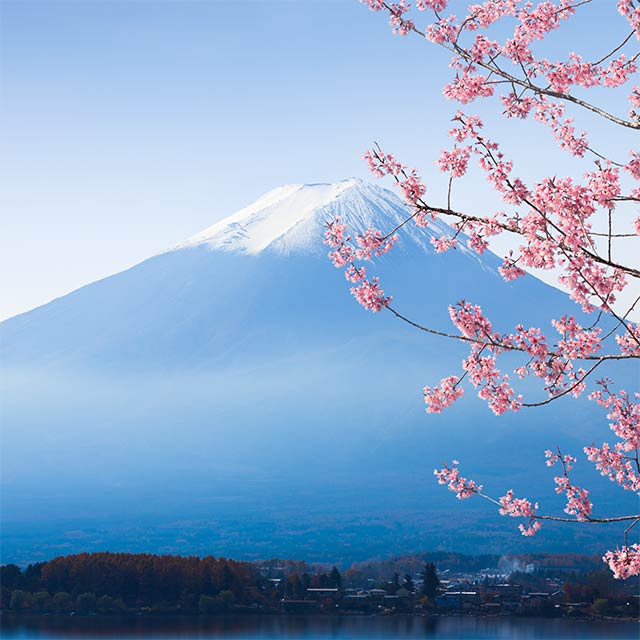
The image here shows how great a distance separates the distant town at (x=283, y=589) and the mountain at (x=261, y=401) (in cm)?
4040

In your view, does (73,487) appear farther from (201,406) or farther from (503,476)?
(503,476)

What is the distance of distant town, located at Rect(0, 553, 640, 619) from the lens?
47031 millimetres

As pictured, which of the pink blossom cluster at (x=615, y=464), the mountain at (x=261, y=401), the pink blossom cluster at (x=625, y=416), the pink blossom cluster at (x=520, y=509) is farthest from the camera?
the mountain at (x=261, y=401)

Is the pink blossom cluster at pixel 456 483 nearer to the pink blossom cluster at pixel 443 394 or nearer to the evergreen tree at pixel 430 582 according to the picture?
Result: the pink blossom cluster at pixel 443 394

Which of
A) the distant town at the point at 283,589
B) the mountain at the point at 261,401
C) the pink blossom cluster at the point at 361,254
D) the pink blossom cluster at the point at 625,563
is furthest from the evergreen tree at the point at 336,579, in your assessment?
the mountain at the point at 261,401

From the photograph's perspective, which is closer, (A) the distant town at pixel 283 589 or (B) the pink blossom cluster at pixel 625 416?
(B) the pink blossom cluster at pixel 625 416

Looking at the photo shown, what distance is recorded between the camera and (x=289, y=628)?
49.6 metres

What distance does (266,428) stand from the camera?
157250mm

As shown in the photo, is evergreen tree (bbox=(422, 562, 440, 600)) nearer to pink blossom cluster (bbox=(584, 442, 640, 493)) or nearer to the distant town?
the distant town

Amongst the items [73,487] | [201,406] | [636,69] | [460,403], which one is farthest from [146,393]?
[636,69]

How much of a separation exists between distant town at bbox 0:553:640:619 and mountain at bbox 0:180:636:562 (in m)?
40.4

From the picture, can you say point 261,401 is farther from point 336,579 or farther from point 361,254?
point 361,254

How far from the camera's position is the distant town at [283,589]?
47031mm

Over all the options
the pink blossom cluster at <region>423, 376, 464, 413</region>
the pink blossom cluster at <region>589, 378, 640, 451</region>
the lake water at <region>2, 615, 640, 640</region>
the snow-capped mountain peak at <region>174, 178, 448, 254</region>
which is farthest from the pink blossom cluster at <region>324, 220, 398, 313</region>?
the snow-capped mountain peak at <region>174, 178, 448, 254</region>
